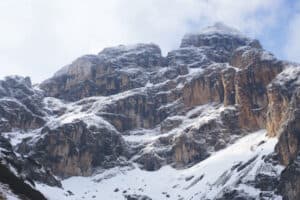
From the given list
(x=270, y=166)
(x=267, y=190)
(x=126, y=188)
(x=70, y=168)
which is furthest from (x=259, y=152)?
(x=70, y=168)

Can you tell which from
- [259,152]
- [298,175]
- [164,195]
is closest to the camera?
[298,175]

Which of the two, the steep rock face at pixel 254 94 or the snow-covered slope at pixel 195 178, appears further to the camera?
the steep rock face at pixel 254 94

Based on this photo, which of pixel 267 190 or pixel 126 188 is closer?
pixel 267 190

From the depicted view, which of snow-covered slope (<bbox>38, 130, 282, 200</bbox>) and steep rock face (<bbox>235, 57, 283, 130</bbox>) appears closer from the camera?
snow-covered slope (<bbox>38, 130, 282, 200</bbox>)

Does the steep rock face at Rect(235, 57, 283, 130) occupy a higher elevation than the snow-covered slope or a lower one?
higher

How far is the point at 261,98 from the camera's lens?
195750 millimetres

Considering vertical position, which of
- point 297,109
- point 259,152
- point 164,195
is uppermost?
point 297,109

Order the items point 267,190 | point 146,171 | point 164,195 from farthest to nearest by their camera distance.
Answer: point 146,171 → point 164,195 → point 267,190

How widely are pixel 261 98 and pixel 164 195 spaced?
173 ft

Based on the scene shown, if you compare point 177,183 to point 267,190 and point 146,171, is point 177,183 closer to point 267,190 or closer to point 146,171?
point 146,171

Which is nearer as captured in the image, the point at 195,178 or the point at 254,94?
the point at 195,178

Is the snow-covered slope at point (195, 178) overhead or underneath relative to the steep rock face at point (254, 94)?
underneath

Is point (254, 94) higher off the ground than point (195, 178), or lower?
higher

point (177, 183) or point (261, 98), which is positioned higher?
point (261, 98)
